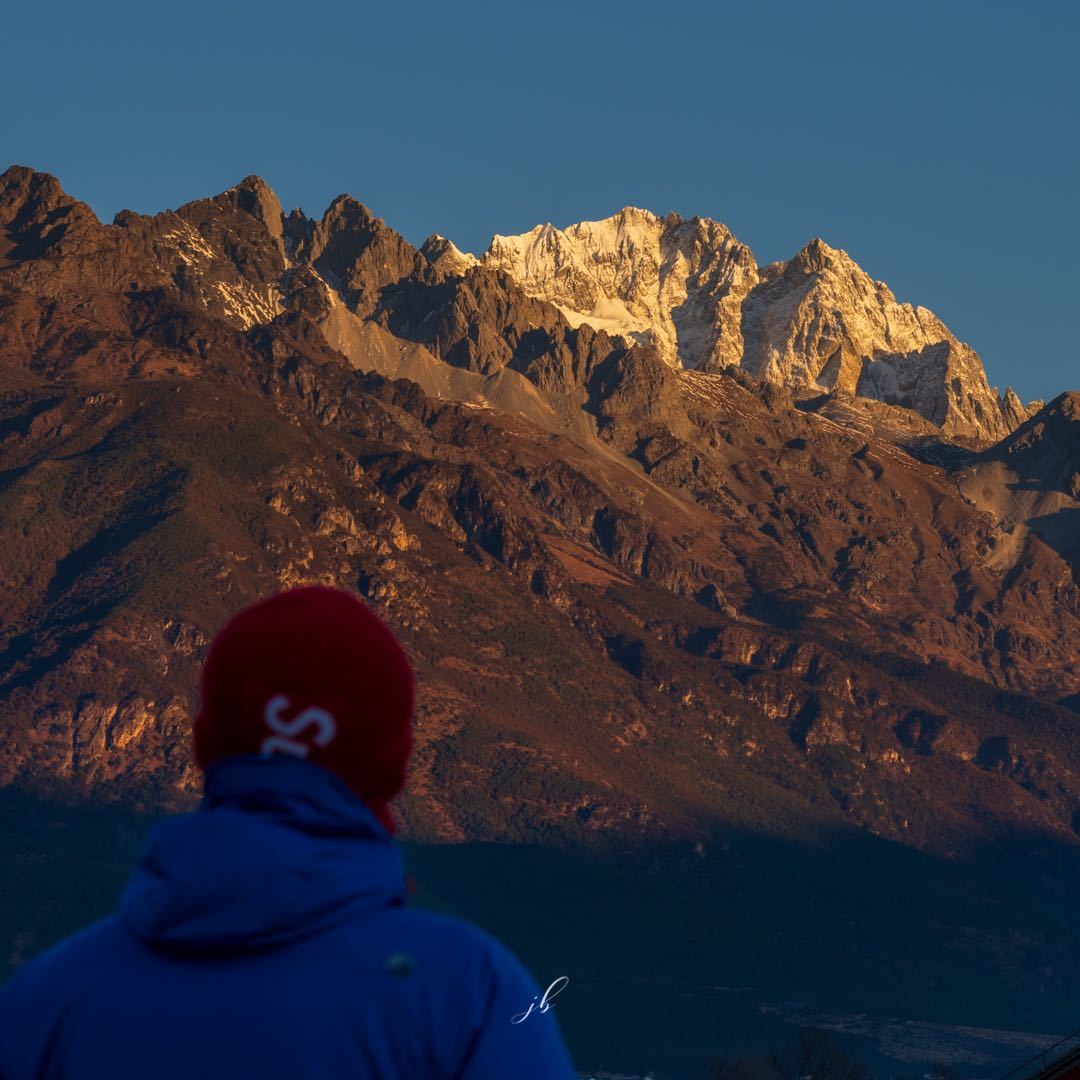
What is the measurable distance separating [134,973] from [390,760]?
880 mm

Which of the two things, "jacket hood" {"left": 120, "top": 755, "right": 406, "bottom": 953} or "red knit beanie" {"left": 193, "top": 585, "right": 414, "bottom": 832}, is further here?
"red knit beanie" {"left": 193, "top": 585, "right": 414, "bottom": 832}

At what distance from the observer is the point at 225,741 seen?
237 inches

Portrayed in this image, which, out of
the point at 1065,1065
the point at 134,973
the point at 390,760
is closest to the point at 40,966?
the point at 134,973

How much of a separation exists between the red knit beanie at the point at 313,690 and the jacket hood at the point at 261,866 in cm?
10

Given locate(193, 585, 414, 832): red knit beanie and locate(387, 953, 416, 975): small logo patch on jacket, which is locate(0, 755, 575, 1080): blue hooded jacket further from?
locate(193, 585, 414, 832): red knit beanie

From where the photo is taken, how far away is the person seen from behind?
18.1 feet

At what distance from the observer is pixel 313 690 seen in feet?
19.4

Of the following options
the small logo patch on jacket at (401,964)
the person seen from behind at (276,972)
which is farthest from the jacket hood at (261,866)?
the small logo patch on jacket at (401,964)

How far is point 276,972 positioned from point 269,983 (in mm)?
32

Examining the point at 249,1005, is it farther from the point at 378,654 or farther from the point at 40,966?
the point at 378,654

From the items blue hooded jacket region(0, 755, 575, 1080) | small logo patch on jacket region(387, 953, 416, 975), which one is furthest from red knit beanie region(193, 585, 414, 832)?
small logo patch on jacket region(387, 953, 416, 975)

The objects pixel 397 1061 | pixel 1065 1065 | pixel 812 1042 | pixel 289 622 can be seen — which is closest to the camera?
pixel 397 1061

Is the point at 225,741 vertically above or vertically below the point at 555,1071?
above

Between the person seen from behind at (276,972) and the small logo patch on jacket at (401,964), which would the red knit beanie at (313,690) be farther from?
the small logo patch on jacket at (401,964)
